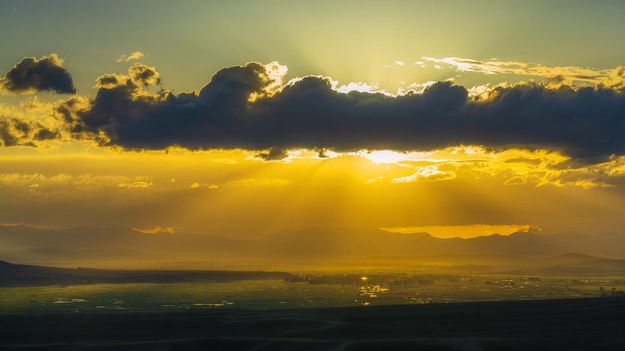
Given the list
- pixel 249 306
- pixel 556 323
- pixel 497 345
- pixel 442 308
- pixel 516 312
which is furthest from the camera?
pixel 249 306

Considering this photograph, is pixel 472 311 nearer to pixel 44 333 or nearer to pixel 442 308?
pixel 442 308

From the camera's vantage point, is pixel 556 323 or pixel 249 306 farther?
pixel 249 306

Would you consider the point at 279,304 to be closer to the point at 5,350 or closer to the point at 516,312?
the point at 516,312

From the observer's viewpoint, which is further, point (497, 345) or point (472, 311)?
point (472, 311)

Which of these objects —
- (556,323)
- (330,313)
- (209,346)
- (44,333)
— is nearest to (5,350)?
(44,333)

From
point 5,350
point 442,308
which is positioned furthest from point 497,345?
point 5,350

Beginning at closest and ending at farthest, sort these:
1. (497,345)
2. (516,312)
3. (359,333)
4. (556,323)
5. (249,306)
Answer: (497,345), (359,333), (556,323), (516,312), (249,306)
